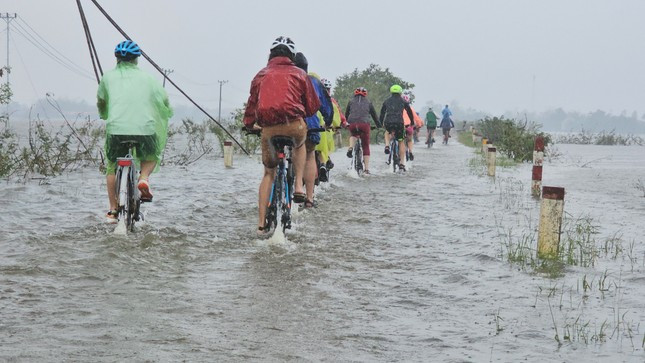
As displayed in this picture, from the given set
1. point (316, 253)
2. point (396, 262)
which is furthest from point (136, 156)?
point (396, 262)

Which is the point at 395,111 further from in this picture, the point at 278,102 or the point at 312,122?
the point at 278,102

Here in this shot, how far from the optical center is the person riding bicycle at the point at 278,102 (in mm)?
8656

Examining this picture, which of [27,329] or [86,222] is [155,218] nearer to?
[86,222]

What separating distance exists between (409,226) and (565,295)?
4.30 m

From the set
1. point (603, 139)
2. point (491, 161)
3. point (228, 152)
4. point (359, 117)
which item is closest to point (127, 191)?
point (359, 117)

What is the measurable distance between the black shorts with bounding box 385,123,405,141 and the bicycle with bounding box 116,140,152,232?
474 inches

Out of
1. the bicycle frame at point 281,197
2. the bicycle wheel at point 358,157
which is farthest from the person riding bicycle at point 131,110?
the bicycle wheel at point 358,157

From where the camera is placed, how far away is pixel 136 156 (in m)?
9.14

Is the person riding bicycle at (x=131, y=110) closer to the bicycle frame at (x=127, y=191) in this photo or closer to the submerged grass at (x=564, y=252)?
the bicycle frame at (x=127, y=191)

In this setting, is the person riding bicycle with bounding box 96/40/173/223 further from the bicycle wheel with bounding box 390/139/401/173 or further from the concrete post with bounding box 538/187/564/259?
the bicycle wheel with bounding box 390/139/401/173

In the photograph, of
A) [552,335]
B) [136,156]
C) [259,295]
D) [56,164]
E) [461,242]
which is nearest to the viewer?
[552,335]

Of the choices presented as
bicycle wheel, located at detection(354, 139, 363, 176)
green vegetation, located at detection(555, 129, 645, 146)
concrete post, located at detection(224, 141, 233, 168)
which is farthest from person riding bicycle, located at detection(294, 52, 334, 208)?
green vegetation, located at detection(555, 129, 645, 146)

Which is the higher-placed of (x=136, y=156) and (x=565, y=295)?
(x=136, y=156)

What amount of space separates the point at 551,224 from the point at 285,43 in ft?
10.6
